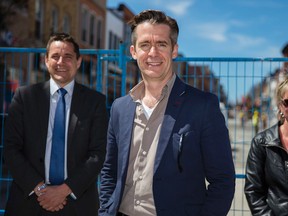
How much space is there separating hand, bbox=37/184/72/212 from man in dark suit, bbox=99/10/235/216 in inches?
25.7

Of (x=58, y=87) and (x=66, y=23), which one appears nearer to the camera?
(x=58, y=87)

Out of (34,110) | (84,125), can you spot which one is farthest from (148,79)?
(34,110)

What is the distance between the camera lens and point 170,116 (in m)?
2.47

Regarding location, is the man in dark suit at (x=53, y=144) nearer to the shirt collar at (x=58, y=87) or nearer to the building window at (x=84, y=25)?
the shirt collar at (x=58, y=87)

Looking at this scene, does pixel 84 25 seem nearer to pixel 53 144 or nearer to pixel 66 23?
pixel 66 23

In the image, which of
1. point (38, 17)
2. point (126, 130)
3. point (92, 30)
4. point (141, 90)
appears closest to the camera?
point (126, 130)

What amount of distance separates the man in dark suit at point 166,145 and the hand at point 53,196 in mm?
654

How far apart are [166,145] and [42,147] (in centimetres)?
129

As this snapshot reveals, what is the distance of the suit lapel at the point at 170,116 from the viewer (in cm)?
243

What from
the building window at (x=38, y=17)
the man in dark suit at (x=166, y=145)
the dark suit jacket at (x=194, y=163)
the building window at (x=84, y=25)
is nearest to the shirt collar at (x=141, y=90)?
the man in dark suit at (x=166, y=145)

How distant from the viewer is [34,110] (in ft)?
11.3

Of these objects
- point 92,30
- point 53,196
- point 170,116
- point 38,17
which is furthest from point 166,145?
point 92,30

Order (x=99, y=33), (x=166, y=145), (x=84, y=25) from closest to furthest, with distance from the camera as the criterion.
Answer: (x=166, y=145) < (x=84, y=25) < (x=99, y=33)

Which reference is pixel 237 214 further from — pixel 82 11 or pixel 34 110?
pixel 82 11
